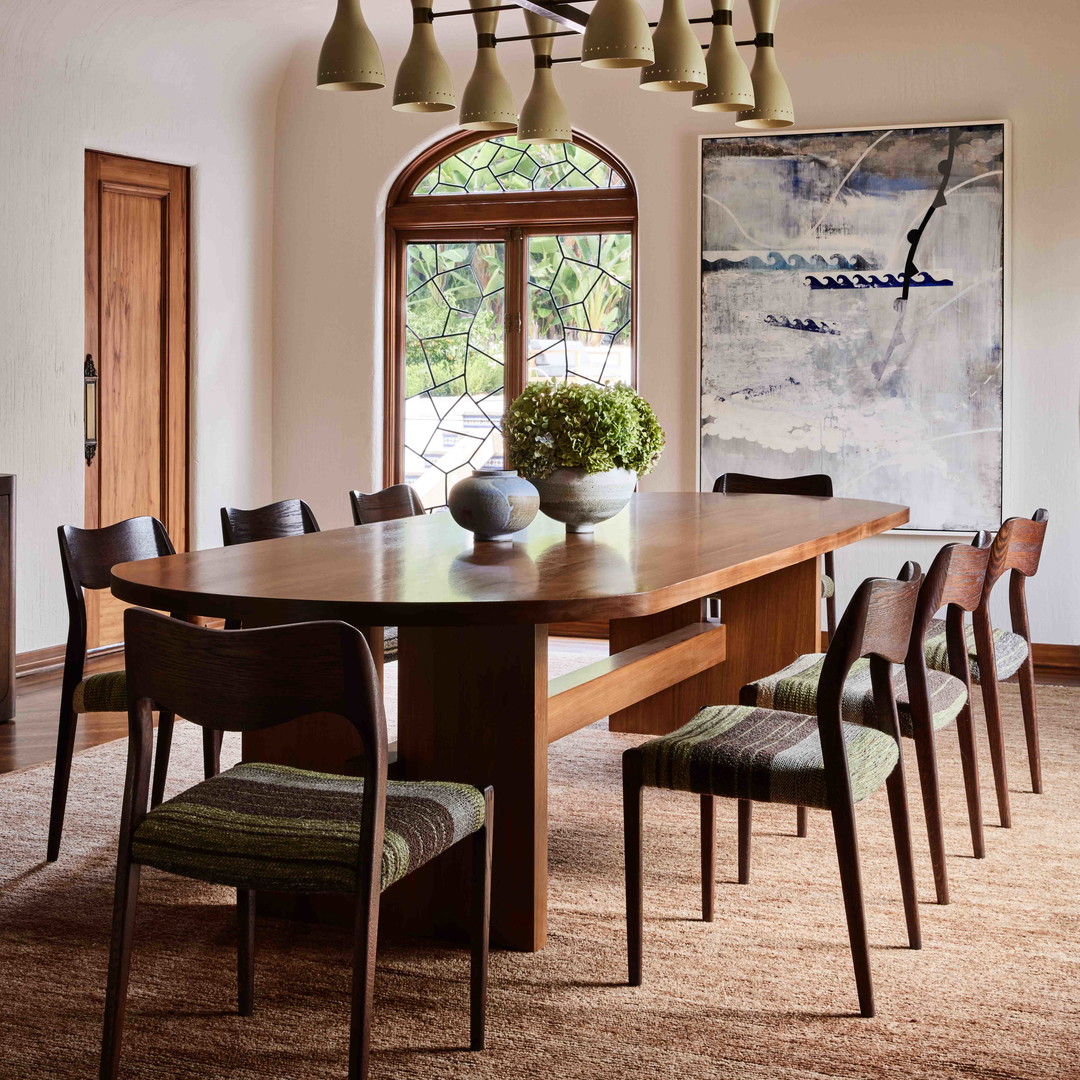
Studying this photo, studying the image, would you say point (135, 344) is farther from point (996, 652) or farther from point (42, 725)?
point (996, 652)

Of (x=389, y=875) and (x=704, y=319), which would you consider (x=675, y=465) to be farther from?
(x=389, y=875)

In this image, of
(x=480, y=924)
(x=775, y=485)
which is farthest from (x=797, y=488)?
(x=480, y=924)

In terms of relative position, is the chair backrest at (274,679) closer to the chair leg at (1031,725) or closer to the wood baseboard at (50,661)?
the chair leg at (1031,725)

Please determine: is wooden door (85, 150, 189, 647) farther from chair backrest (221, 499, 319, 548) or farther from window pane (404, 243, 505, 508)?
chair backrest (221, 499, 319, 548)

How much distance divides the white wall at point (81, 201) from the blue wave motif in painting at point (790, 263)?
2322 mm

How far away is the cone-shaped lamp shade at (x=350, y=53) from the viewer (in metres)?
3.58

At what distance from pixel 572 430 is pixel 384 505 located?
4.80ft

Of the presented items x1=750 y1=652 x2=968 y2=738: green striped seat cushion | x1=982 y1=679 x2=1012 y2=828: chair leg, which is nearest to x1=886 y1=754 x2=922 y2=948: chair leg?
x1=750 y1=652 x2=968 y2=738: green striped seat cushion

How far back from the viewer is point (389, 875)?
2.06 m

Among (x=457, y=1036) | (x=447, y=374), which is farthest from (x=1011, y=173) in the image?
(x=457, y=1036)

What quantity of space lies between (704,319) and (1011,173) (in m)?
1.47

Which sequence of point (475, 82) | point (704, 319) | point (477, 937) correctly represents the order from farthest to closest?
point (704, 319) < point (475, 82) < point (477, 937)

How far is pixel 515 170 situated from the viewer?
6.82 m

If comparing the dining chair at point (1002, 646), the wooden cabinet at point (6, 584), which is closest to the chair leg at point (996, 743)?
the dining chair at point (1002, 646)
